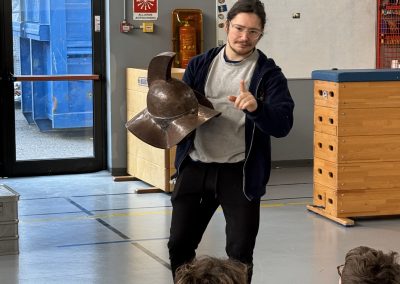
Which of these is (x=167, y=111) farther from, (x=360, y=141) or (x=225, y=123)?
(x=360, y=141)

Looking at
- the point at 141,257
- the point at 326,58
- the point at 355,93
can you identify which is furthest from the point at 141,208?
the point at 326,58

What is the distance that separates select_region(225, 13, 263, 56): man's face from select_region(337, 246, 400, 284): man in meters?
1.54

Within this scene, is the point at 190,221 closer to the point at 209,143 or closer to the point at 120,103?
the point at 209,143

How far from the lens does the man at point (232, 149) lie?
3684 mm

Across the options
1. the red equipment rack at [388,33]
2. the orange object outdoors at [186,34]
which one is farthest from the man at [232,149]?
the red equipment rack at [388,33]

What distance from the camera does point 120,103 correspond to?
9203 mm

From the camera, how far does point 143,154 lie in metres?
8.56

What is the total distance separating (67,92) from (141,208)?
2.28 meters

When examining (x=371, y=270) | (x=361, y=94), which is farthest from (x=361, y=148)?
(x=371, y=270)

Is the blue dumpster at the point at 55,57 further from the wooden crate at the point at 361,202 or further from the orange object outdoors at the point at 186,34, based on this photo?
the wooden crate at the point at 361,202

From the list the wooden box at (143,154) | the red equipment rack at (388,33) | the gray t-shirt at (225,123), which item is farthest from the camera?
the red equipment rack at (388,33)

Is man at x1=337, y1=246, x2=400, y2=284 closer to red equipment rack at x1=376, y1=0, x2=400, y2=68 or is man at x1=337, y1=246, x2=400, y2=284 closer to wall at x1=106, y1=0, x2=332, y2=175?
wall at x1=106, y1=0, x2=332, y2=175

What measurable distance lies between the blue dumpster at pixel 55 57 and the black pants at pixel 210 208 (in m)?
5.53

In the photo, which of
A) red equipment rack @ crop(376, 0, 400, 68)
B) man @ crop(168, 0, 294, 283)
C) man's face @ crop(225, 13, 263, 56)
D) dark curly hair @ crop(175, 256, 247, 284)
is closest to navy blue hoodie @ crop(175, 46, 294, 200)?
man @ crop(168, 0, 294, 283)
